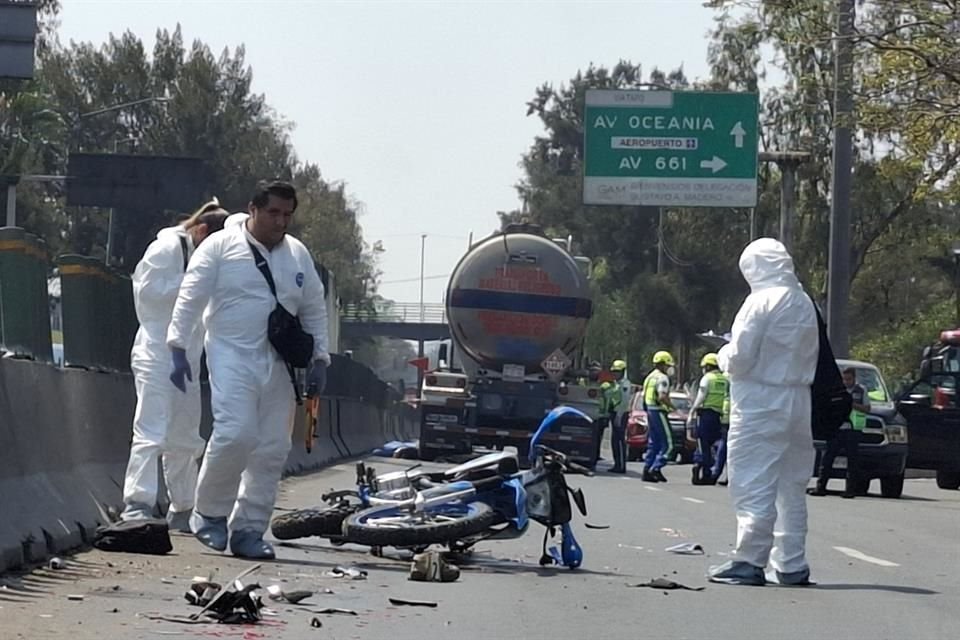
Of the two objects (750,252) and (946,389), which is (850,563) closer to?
(750,252)

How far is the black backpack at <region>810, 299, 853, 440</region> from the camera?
1120 centimetres

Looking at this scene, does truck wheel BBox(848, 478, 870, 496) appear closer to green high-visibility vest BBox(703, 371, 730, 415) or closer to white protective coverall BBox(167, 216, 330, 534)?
green high-visibility vest BBox(703, 371, 730, 415)

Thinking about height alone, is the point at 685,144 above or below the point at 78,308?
above

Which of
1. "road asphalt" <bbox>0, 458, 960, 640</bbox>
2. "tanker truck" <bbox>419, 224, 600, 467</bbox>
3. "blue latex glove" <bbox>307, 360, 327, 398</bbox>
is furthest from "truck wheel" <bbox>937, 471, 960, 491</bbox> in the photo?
"blue latex glove" <bbox>307, 360, 327, 398</bbox>

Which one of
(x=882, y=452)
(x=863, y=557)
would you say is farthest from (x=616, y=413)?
(x=863, y=557)

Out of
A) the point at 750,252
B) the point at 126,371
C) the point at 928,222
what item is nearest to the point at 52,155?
the point at 928,222

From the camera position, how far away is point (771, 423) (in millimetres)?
11023

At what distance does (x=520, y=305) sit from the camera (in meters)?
27.7

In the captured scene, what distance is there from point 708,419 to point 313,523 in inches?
585

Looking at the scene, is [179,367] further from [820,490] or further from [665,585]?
[820,490]

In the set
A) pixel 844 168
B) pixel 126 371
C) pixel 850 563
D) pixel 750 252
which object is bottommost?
pixel 850 563

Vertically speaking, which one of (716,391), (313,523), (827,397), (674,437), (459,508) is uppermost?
(827,397)

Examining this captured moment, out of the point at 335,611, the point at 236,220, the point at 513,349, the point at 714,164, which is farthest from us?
the point at 714,164

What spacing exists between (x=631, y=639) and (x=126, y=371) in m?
7.24
